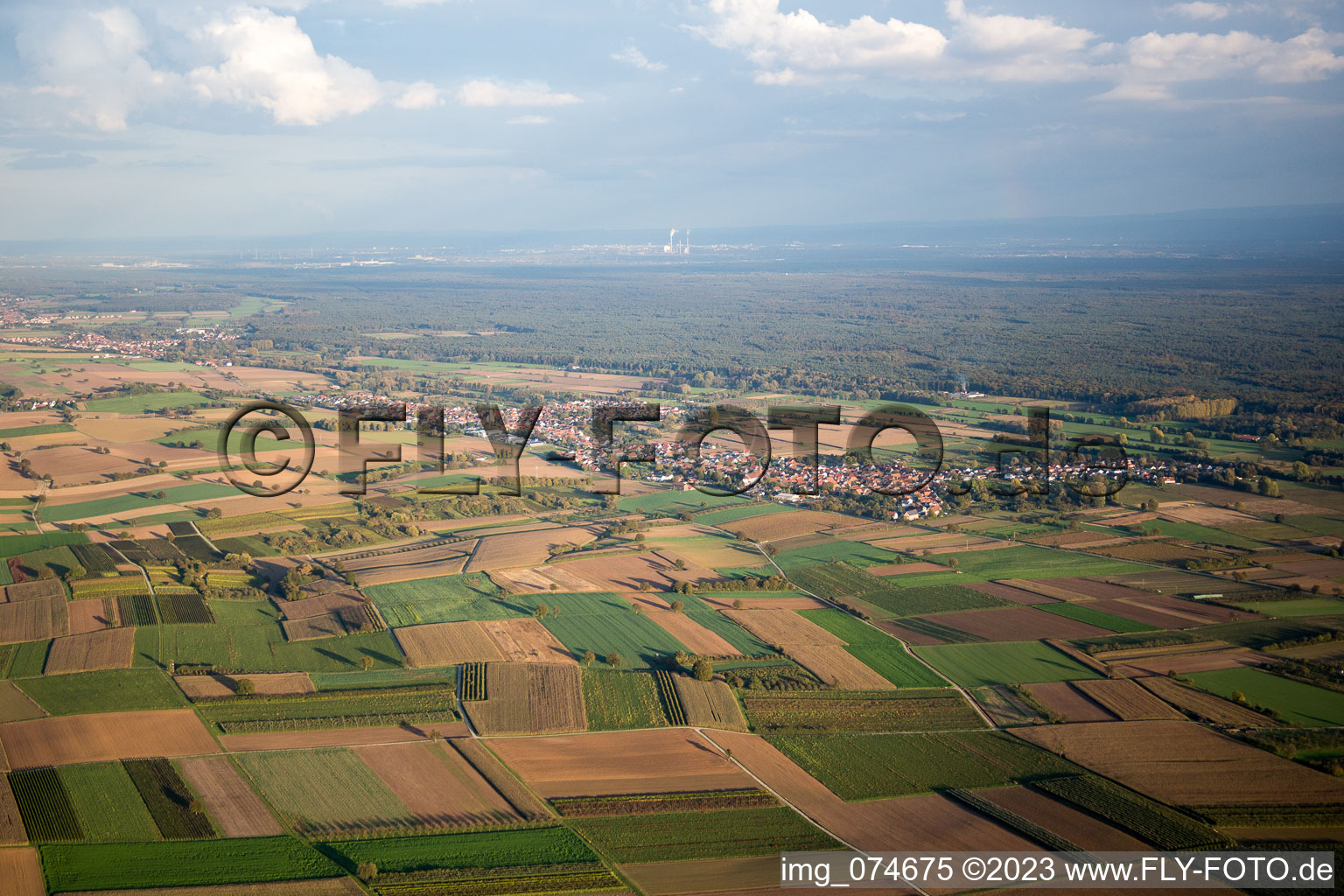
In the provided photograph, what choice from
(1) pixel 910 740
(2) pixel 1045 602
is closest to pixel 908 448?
(2) pixel 1045 602

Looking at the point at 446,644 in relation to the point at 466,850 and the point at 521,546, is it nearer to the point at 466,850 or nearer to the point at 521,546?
the point at 521,546

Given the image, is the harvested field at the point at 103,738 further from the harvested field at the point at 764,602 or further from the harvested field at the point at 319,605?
the harvested field at the point at 764,602

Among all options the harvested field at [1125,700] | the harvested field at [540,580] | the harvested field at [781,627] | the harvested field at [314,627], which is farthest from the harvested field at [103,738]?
the harvested field at [1125,700]

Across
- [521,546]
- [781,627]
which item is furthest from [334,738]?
[521,546]

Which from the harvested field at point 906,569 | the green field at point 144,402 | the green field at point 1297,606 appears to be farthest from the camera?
the green field at point 144,402

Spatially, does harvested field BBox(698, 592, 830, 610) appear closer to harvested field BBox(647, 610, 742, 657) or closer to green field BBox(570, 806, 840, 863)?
harvested field BBox(647, 610, 742, 657)
